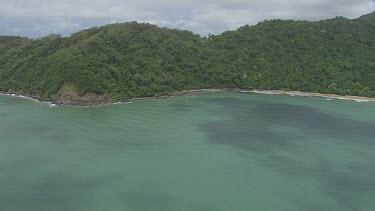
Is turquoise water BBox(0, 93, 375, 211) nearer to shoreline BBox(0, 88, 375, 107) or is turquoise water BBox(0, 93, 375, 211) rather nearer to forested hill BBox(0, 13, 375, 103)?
shoreline BBox(0, 88, 375, 107)

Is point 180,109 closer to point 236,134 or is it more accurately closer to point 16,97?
point 236,134

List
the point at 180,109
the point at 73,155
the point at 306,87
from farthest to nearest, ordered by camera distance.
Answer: the point at 306,87, the point at 180,109, the point at 73,155

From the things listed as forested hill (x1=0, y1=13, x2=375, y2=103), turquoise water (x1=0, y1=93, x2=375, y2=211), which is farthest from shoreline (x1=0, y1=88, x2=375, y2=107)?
turquoise water (x1=0, y1=93, x2=375, y2=211)

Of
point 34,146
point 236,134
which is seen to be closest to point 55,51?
point 34,146

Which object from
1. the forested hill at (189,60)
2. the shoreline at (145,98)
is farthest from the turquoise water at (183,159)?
the forested hill at (189,60)

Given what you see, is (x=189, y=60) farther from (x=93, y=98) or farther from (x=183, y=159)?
(x=183, y=159)

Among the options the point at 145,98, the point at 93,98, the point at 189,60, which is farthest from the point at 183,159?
the point at 189,60
